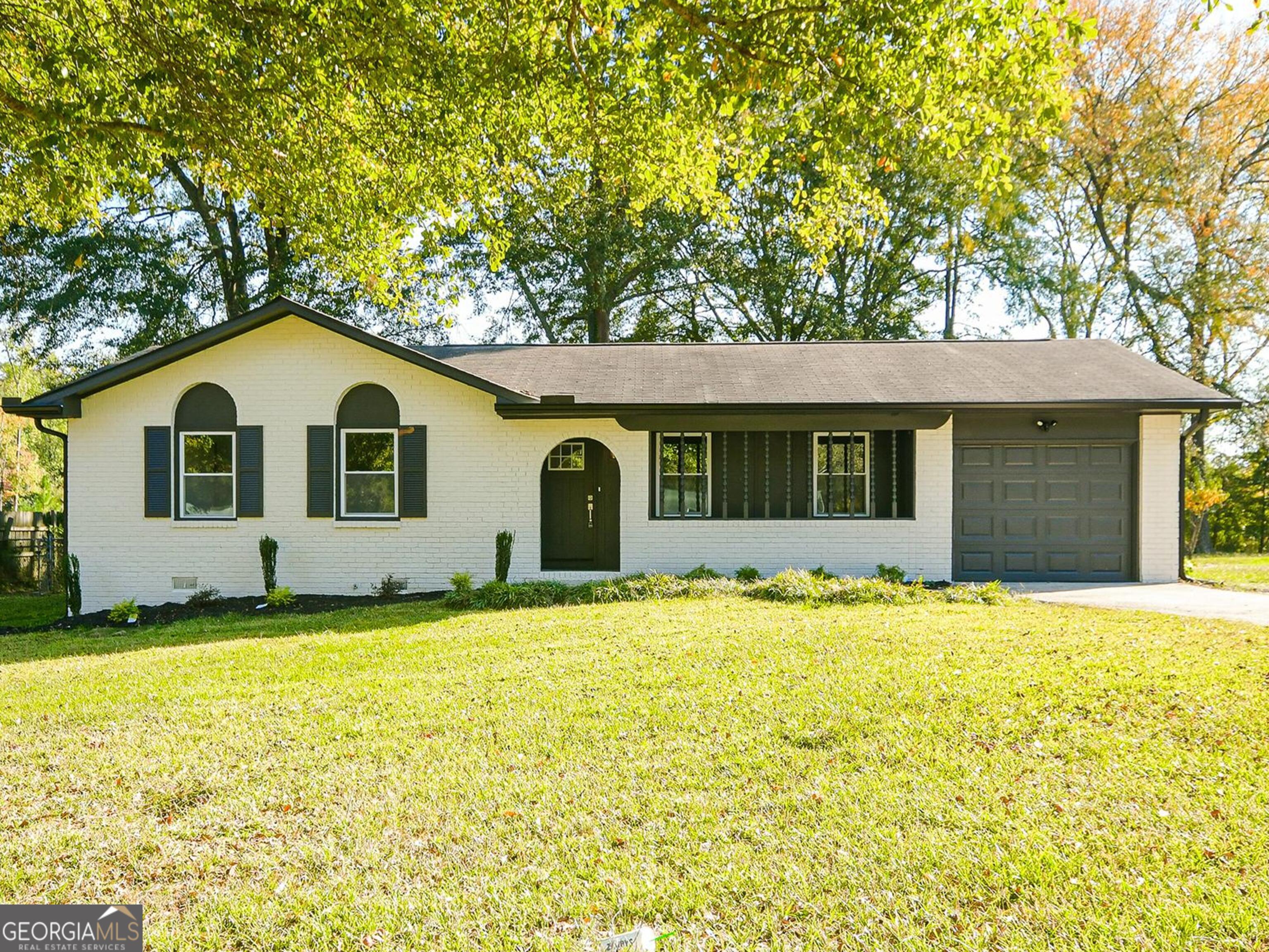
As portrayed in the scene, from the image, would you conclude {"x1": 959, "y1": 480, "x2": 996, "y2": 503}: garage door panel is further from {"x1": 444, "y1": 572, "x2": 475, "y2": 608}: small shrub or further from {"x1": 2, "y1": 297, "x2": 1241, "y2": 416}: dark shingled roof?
{"x1": 444, "y1": 572, "x2": 475, "y2": 608}: small shrub

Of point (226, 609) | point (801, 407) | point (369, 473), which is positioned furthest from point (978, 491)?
point (226, 609)

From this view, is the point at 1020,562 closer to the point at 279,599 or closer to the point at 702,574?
the point at 702,574

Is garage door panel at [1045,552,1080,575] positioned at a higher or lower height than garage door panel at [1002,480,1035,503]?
lower

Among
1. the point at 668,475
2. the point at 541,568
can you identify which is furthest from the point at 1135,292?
the point at 541,568

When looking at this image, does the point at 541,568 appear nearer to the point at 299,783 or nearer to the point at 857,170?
the point at 857,170

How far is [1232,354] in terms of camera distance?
22.2 m

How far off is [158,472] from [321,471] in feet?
8.28

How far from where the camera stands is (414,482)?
12.1m

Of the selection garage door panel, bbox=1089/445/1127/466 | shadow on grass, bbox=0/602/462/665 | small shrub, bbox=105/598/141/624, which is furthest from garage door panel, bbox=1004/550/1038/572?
small shrub, bbox=105/598/141/624

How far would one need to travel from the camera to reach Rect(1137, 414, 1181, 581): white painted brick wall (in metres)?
12.1

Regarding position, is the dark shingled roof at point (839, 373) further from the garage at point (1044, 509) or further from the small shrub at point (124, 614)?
the small shrub at point (124, 614)

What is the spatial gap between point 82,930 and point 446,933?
1425mm

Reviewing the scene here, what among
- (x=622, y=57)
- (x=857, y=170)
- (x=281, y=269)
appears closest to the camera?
(x=622, y=57)

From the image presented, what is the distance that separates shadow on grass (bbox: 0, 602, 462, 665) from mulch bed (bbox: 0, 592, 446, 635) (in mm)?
274
